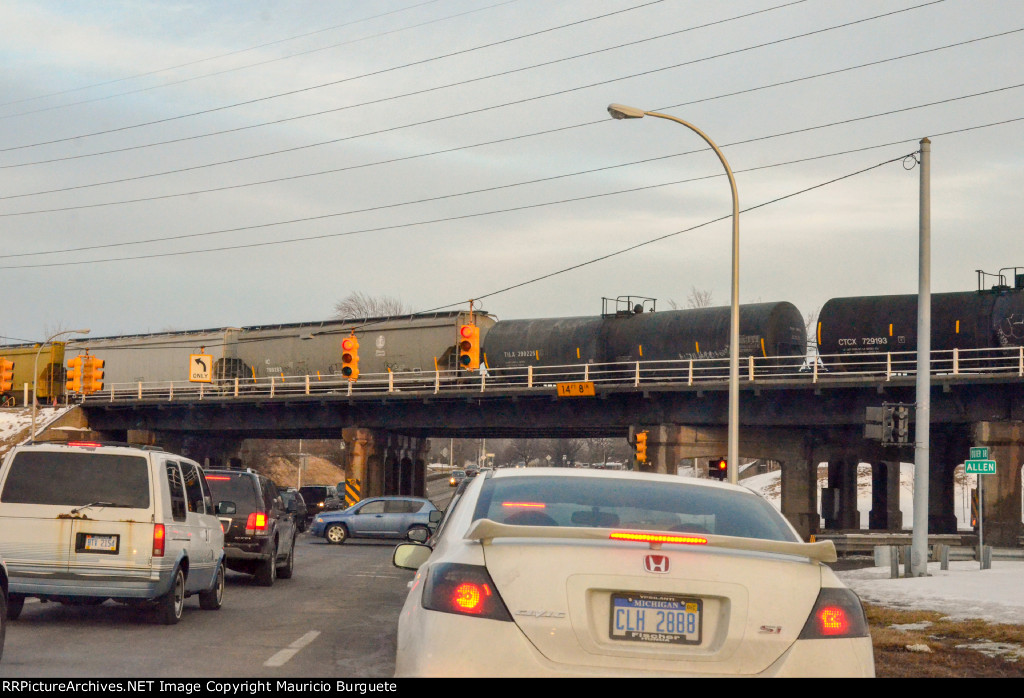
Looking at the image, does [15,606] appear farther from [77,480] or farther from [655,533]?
[655,533]

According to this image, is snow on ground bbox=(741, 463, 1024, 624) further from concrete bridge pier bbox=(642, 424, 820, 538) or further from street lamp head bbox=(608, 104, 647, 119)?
concrete bridge pier bbox=(642, 424, 820, 538)

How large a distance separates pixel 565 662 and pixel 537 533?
630 mm

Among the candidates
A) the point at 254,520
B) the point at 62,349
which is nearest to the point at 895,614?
the point at 254,520

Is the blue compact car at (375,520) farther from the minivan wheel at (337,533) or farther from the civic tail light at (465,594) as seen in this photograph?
the civic tail light at (465,594)

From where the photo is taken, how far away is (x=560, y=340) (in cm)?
4797

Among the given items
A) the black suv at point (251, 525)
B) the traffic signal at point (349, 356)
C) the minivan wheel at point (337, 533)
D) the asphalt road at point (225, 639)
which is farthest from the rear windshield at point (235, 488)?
the traffic signal at point (349, 356)

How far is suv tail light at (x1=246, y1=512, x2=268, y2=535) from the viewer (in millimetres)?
18797

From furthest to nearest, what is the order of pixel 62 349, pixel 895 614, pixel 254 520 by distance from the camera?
pixel 62 349 → pixel 254 520 → pixel 895 614

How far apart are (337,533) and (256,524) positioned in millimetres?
16996

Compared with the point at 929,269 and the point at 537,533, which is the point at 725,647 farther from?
the point at 929,269

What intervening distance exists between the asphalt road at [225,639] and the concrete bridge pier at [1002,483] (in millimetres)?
23481

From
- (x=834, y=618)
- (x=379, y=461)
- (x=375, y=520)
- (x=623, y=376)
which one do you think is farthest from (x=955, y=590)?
(x=379, y=461)

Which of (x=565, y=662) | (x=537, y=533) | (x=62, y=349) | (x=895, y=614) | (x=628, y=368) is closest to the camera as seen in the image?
(x=565, y=662)
